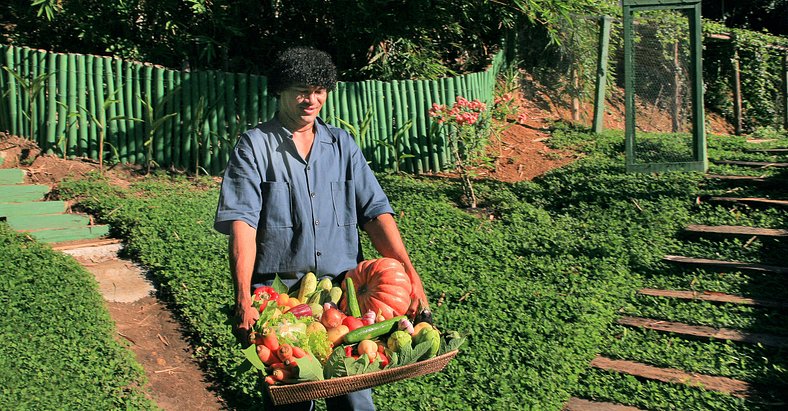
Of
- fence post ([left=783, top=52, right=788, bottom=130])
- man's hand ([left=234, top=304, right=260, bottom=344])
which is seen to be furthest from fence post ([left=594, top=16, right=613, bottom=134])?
man's hand ([left=234, top=304, right=260, bottom=344])

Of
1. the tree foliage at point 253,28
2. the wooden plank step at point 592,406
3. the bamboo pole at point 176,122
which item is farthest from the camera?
the tree foliage at point 253,28

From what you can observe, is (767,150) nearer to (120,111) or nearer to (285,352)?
(120,111)

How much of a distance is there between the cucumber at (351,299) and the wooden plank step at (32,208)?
4.76m

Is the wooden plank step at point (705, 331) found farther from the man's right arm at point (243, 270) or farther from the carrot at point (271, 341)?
the carrot at point (271, 341)

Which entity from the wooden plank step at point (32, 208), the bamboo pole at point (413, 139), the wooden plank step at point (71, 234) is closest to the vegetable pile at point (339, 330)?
the wooden plank step at point (71, 234)

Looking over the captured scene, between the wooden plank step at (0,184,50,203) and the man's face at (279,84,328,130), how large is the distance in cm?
481

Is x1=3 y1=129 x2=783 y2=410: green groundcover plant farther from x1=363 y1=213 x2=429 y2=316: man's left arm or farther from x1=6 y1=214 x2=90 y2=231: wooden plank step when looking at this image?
x1=363 y1=213 x2=429 y2=316: man's left arm

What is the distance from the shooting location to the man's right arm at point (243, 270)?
341 centimetres

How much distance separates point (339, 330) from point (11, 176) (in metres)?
5.65

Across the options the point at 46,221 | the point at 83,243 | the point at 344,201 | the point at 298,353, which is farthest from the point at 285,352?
the point at 46,221

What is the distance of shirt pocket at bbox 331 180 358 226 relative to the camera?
12.8ft

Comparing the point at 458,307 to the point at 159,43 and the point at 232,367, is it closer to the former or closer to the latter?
the point at 232,367

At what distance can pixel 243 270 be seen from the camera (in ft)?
11.6

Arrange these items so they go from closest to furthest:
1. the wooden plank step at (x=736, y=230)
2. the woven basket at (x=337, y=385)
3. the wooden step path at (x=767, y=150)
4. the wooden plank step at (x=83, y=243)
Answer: the woven basket at (x=337, y=385) → the wooden plank step at (x=83, y=243) → the wooden plank step at (x=736, y=230) → the wooden step path at (x=767, y=150)
